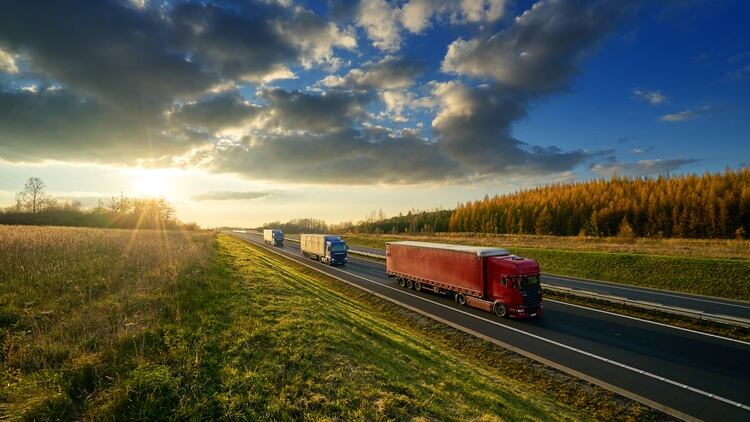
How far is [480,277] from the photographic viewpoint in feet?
73.5

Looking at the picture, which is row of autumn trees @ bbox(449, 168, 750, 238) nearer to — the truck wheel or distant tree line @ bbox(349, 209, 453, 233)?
distant tree line @ bbox(349, 209, 453, 233)

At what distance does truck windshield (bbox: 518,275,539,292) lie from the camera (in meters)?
20.2

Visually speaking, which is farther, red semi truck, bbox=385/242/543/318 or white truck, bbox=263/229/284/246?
white truck, bbox=263/229/284/246

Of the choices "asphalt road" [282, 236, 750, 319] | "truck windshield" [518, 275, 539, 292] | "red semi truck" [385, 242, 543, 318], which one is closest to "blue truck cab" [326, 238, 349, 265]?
"red semi truck" [385, 242, 543, 318]

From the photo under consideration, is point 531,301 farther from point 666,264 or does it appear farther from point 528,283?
point 666,264

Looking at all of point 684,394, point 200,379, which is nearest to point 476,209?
point 684,394

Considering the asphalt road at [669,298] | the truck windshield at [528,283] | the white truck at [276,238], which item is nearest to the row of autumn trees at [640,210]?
the asphalt road at [669,298]

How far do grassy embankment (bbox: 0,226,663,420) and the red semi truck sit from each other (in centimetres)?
553

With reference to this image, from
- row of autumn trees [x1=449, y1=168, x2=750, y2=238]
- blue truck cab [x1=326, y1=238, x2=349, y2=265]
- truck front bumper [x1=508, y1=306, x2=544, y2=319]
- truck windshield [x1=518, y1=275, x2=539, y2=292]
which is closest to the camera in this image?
truck front bumper [x1=508, y1=306, x2=544, y2=319]

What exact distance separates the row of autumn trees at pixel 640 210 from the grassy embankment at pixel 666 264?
13.1 m

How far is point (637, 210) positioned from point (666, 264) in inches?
1328

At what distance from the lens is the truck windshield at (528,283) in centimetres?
2023

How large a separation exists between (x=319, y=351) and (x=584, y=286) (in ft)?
97.4

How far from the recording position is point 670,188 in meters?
62.8
